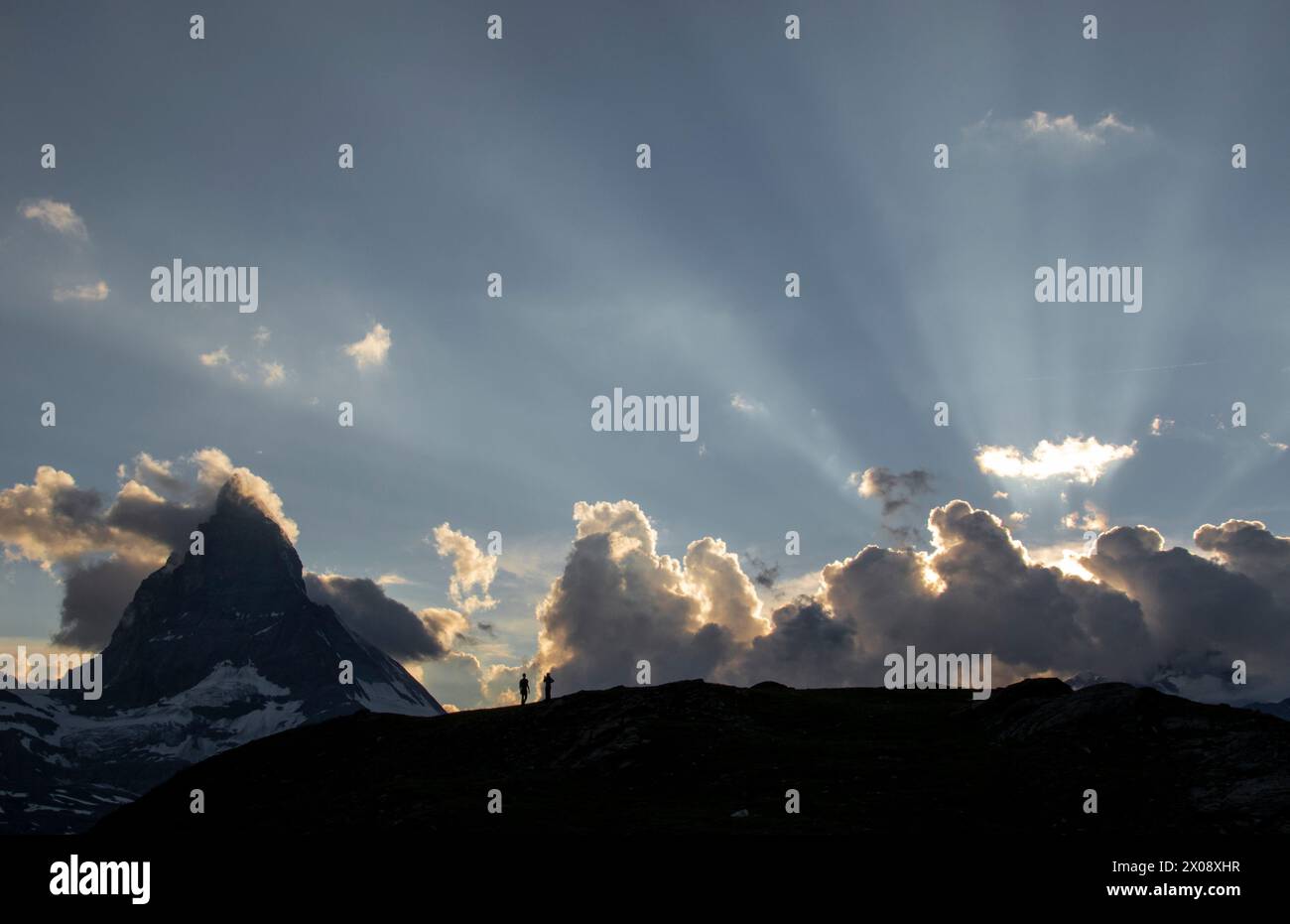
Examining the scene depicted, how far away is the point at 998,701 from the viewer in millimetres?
71188

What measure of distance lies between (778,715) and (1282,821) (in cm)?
3535

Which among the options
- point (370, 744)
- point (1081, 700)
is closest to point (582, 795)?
point (370, 744)

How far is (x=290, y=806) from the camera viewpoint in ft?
202
